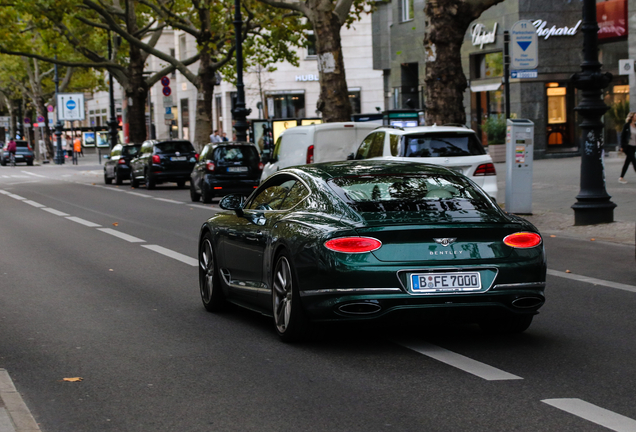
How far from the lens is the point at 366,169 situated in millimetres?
8008

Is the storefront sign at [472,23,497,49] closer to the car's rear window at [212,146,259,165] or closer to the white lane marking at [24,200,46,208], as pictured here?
the car's rear window at [212,146,259,165]

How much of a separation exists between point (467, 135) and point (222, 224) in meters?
9.66

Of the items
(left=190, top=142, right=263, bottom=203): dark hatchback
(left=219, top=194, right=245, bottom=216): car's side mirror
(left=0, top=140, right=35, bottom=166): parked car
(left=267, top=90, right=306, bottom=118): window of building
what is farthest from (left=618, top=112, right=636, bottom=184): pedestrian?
(left=0, top=140, right=35, bottom=166): parked car

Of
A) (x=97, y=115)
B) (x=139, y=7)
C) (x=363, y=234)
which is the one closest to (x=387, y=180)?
(x=363, y=234)

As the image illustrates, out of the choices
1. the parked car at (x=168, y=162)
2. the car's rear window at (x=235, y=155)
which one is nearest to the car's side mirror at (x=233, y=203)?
the car's rear window at (x=235, y=155)

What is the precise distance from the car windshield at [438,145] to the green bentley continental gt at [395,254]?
32.0 ft

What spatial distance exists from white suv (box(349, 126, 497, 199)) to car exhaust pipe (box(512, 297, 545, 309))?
1047 centimetres

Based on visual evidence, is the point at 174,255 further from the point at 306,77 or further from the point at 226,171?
the point at 306,77

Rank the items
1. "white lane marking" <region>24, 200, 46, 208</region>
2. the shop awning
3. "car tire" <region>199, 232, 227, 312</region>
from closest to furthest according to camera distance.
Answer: "car tire" <region>199, 232, 227, 312</region> < "white lane marking" <region>24, 200, 46, 208</region> < the shop awning

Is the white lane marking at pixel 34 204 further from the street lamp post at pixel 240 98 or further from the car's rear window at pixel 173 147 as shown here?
the street lamp post at pixel 240 98

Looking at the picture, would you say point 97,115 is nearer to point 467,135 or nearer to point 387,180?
point 467,135

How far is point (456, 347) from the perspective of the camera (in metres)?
7.20

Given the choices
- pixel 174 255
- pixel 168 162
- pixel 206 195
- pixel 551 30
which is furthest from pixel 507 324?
pixel 551 30

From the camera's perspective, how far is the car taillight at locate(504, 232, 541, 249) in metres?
7.09
